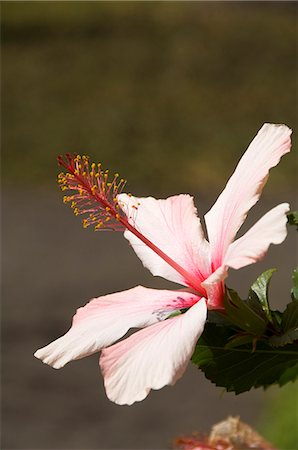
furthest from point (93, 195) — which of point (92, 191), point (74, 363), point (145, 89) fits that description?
point (145, 89)

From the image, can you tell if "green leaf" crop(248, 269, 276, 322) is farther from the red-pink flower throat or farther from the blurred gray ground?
the blurred gray ground

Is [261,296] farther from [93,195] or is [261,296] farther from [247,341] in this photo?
[93,195]

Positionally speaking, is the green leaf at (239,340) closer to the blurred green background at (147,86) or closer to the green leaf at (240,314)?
the green leaf at (240,314)

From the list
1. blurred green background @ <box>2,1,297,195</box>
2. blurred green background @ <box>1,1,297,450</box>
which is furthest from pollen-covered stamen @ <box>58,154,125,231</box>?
blurred green background @ <box>2,1,297,195</box>

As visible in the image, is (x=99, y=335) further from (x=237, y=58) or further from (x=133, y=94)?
(x=237, y=58)

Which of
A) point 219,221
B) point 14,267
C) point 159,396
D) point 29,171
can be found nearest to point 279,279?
point 159,396
